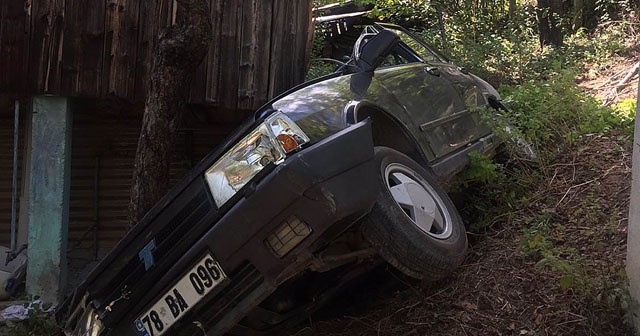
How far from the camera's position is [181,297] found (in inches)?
109

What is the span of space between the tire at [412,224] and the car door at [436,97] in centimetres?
58

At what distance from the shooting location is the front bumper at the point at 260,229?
2.55 meters

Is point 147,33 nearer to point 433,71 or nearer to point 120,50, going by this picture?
point 120,50

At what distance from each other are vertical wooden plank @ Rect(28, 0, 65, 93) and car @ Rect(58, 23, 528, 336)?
8.93 feet

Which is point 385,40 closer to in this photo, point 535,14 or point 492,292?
point 492,292

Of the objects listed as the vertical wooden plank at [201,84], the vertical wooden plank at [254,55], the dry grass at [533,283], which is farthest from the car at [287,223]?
the vertical wooden plank at [201,84]

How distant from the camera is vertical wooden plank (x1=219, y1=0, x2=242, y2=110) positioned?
19.0 feet

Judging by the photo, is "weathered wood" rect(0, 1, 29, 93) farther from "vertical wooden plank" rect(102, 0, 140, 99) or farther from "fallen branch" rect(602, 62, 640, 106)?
"fallen branch" rect(602, 62, 640, 106)

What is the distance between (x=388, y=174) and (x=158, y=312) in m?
1.44

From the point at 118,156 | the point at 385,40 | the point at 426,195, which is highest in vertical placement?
the point at 385,40

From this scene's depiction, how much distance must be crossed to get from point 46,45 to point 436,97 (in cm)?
366

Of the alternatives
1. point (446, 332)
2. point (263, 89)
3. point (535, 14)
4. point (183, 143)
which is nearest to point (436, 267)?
point (446, 332)

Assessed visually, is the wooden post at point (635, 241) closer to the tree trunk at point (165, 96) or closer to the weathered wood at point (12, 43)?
the tree trunk at point (165, 96)

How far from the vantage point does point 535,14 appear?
40.2 ft
